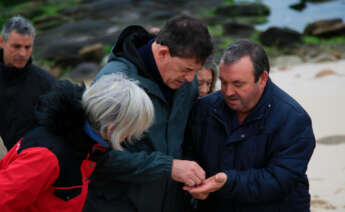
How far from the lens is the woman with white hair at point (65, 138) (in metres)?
1.81

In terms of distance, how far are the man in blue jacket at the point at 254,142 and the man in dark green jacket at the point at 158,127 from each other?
0.16 metres

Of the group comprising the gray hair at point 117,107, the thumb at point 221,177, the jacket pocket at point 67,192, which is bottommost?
the thumb at point 221,177

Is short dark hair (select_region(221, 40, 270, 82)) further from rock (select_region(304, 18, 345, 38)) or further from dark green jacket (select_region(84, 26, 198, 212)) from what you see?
rock (select_region(304, 18, 345, 38))

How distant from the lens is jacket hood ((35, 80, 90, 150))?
1.90 metres

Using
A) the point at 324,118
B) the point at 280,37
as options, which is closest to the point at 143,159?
the point at 324,118

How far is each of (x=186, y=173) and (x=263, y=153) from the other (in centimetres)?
46

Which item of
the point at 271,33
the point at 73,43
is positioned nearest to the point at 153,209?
the point at 271,33

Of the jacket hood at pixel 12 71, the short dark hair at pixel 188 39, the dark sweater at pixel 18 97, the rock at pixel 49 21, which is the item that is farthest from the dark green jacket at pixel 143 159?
the rock at pixel 49 21

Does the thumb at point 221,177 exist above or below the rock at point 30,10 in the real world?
above

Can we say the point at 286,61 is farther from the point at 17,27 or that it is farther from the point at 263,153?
the point at 263,153

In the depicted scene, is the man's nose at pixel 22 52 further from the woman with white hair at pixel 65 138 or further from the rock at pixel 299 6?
the rock at pixel 299 6

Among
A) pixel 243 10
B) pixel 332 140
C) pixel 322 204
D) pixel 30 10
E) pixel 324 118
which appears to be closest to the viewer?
pixel 322 204

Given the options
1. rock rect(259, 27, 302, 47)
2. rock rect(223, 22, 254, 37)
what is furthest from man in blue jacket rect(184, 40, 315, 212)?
rock rect(223, 22, 254, 37)

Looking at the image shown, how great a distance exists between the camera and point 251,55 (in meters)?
2.34
